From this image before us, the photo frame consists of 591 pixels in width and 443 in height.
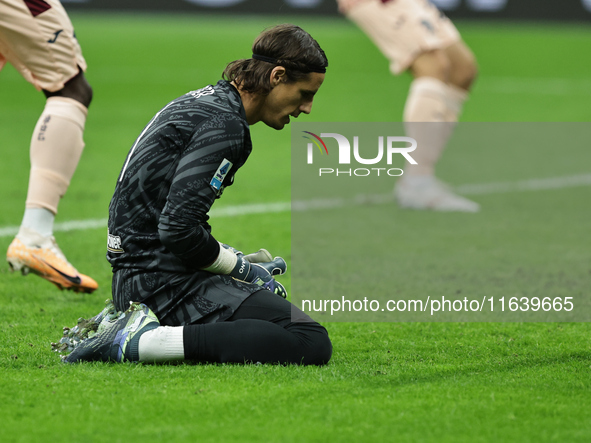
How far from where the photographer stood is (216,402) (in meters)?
2.31

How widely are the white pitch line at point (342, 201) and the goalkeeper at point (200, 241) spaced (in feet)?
7.31

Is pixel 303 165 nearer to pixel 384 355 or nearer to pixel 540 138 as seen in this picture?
pixel 540 138

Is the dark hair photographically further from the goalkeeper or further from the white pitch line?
the white pitch line

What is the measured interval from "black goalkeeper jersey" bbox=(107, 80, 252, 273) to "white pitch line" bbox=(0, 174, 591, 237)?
2.20 m

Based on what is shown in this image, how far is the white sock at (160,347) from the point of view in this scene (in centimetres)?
271

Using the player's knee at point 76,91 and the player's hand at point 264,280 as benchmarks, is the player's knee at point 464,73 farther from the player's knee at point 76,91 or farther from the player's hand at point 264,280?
the player's hand at point 264,280

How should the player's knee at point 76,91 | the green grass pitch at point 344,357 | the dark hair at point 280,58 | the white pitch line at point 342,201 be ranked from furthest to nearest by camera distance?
1. the white pitch line at point 342,201
2. the player's knee at point 76,91
3. the dark hair at point 280,58
4. the green grass pitch at point 344,357

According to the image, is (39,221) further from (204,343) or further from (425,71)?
(425,71)

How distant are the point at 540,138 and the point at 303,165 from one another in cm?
289

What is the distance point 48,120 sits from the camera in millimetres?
3883

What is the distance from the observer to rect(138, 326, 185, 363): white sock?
8.87 ft

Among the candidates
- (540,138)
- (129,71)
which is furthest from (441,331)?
(129,71)

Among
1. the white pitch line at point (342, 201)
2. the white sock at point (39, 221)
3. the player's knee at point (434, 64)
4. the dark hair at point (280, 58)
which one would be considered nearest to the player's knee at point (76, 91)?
the white sock at point (39, 221)

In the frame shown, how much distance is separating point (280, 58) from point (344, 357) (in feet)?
3.14
